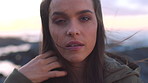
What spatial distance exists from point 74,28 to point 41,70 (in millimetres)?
429

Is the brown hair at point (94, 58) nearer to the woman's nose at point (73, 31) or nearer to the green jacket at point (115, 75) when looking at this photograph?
the green jacket at point (115, 75)

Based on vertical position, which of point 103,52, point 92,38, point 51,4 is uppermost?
point 51,4

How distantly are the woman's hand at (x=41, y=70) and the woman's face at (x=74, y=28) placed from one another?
0.56 feet

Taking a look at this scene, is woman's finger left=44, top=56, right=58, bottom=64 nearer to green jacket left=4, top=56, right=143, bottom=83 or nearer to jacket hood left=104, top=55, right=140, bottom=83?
green jacket left=4, top=56, right=143, bottom=83

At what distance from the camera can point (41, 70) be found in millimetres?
2045

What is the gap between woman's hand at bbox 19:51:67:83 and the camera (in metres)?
2.02

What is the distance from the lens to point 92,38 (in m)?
1.90

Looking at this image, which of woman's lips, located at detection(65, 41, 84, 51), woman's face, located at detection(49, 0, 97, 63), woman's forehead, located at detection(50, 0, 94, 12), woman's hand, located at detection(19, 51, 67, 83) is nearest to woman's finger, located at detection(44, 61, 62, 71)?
woman's hand, located at detection(19, 51, 67, 83)

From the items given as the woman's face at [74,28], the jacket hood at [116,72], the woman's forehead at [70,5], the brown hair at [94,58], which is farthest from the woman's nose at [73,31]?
the jacket hood at [116,72]

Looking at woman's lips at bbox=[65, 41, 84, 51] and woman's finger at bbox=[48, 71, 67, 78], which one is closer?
→ woman's lips at bbox=[65, 41, 84, 51]

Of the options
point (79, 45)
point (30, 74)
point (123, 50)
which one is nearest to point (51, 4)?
point (79, 45)

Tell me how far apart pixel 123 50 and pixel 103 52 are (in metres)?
0.36

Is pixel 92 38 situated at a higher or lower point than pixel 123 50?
higher

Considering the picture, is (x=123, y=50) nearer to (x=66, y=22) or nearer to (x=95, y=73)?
(x=95, y=73)
